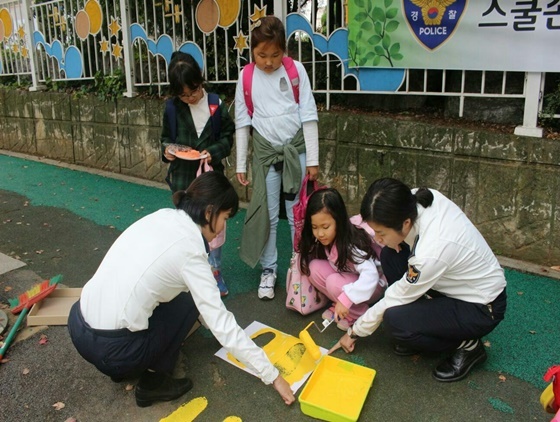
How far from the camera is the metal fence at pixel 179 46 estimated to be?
13.6 ft

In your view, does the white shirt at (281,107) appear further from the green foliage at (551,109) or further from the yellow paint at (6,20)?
the yellow paint at (6,20)

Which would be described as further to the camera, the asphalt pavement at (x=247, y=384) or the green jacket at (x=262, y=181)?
the green jacket at (x=262, y=181)

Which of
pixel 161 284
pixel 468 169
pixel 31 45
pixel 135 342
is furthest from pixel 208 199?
pixel 31 45

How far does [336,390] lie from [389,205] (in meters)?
0.93

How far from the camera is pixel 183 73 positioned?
299 cm

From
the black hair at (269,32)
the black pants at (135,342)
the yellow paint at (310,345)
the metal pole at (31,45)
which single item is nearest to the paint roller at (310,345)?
the yellow paint at (310,345)

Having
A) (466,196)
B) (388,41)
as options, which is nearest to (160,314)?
(466,196)

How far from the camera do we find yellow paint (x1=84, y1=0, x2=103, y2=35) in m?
6.54

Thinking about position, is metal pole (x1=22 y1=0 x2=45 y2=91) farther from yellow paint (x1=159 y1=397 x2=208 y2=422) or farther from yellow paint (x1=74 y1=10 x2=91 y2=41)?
yellow paint (x1=159 y1=397 x2=208 y2=422)

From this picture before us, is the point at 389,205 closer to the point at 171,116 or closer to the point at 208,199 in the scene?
the point at 208,199

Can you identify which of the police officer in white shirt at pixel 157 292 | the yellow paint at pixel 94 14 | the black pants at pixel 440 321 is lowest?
the black pants at pixel 440 321

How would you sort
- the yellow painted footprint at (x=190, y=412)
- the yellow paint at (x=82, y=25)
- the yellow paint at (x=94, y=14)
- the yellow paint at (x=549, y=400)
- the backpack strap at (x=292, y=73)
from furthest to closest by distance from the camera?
the yellow paint at (x=82, y=25) → the yellow paint at (x=94, y=14) → the backpack strap at (x=292, y=73) → the yellow painted footprint at (x=190, y=412) → the yellow paint at (x=549, y=400)

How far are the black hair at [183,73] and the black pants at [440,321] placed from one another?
1.73 m

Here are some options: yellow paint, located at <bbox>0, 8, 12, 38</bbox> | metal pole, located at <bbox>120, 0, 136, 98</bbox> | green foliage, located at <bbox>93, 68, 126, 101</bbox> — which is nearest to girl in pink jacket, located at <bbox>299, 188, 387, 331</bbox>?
metal pole, located at <bbox>120, 0, 136, 98</bbox>
